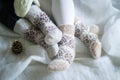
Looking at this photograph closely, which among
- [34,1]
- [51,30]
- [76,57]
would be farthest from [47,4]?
[76,57]

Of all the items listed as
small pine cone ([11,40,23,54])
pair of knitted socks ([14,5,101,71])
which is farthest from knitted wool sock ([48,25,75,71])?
small pine cone ([11,40,23,54])

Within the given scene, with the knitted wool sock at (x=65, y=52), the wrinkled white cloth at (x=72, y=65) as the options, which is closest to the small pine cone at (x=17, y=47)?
the wrinkled white cloth at (x=72, y=65)

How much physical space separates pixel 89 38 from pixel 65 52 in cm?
13

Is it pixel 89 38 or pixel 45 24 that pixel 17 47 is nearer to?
pixel 45 24

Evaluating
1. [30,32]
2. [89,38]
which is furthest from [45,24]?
[89,38]

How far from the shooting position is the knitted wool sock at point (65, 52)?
2.57ft

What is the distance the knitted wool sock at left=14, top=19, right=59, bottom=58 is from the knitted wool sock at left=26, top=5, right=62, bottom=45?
18 mm

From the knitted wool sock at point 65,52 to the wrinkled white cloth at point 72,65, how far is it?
28mm

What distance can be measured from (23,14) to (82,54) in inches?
11.0

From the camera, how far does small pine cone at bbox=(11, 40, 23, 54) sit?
2.84 ft

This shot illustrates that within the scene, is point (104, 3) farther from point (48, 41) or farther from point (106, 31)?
point (48, 41)

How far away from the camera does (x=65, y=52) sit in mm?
839

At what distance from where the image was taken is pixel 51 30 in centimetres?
87

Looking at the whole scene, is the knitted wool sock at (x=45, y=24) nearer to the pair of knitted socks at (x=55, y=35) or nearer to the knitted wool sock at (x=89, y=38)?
the pair of knitted socks at (x=55, y=35)
